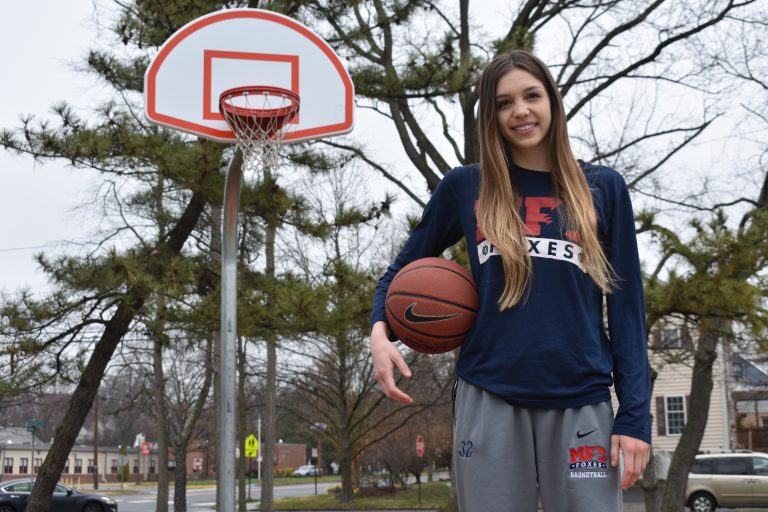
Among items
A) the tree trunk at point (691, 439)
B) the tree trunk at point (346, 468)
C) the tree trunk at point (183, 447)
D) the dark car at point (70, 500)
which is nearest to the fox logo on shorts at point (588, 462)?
the tree trunk at point (691, 439)

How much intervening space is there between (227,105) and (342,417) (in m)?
19.3

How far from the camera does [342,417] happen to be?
81.8 feet

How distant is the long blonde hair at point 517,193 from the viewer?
7.16 feet

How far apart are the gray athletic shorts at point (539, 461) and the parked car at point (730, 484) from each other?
19.5 meters

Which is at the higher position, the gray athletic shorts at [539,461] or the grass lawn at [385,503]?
the gray athletic shorts at [539,461]

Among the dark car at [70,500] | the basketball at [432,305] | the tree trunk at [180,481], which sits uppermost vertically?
the basketball at [432,305]

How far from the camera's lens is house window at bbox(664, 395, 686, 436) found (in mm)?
30797

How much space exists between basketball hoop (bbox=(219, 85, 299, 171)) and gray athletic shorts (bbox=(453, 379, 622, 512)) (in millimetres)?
4818

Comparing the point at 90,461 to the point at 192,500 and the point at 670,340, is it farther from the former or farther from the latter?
the point at 670,340

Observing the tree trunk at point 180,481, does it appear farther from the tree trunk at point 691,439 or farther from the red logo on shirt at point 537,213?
the red logo on shirt at point 537,213

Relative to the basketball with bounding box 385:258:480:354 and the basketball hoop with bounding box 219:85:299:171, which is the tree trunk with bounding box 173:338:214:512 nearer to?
the basketball hoop with bounding box 219:85:299:171

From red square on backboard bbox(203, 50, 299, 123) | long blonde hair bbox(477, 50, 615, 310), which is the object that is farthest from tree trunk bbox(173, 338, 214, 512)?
long blonde hair bbox(477, 50, 615, 310)

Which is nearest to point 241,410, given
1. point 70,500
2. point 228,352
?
point 70,500

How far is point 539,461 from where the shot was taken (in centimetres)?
210
